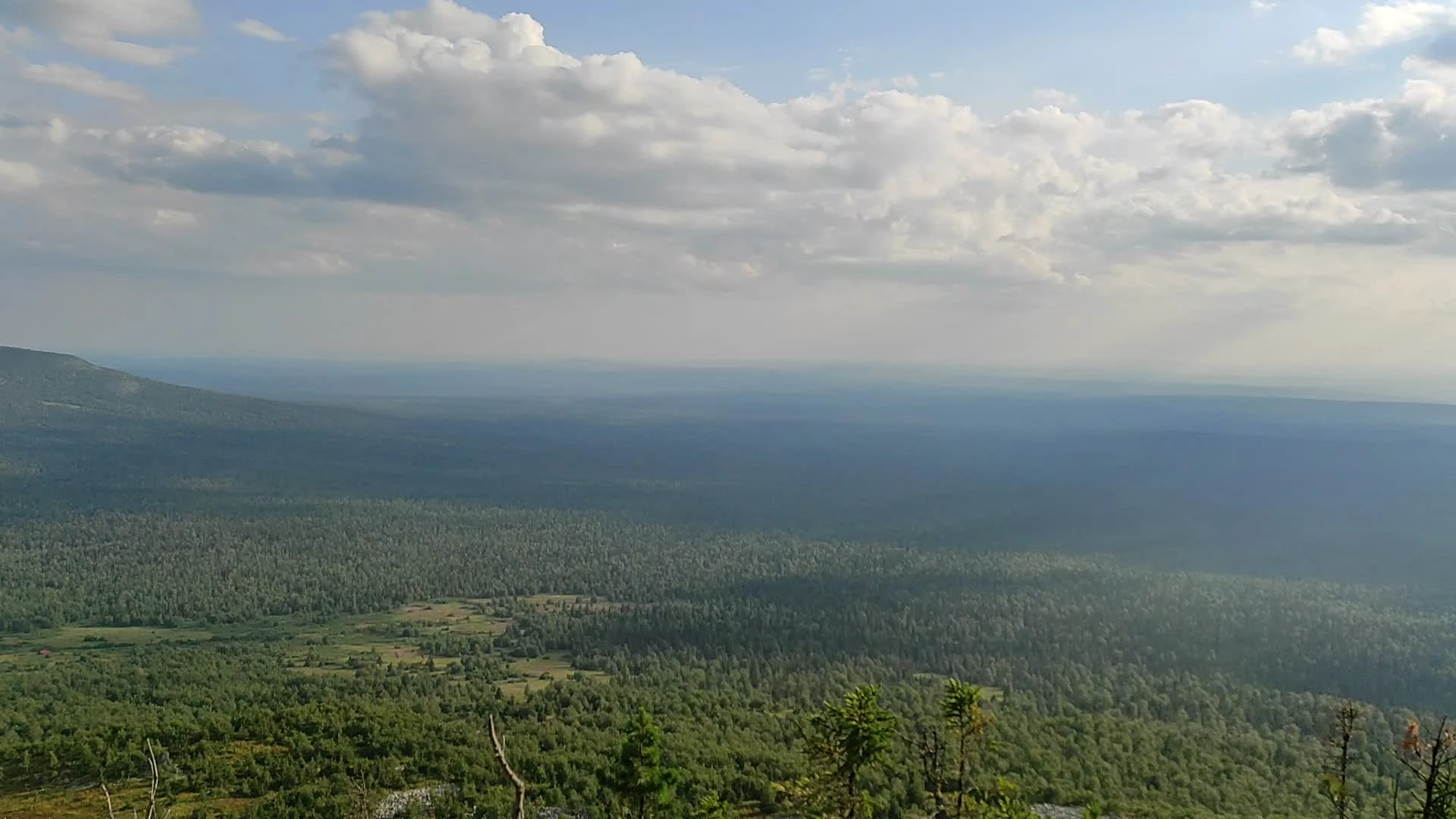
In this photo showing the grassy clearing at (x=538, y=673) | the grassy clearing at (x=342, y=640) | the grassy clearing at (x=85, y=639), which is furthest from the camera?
the grassy clearing at (x=85, y=639)

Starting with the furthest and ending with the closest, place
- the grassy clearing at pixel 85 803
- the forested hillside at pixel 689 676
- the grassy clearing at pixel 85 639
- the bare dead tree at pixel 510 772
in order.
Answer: the grassy clearing at pixel 85 639
the forested hillside at pixel 689 676
the grassy clearing at pixel 85 803
the bare dead tree at pixel 510 772

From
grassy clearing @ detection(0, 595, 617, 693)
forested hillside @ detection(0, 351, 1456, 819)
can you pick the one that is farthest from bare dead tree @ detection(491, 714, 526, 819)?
grassy clearing @ detection(0, 595, 617, 693)

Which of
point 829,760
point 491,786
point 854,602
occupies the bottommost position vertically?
point 854,602

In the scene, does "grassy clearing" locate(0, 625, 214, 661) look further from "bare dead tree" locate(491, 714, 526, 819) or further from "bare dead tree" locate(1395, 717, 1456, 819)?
"bare dead tree" locate(1395, 717, 1456, 819)

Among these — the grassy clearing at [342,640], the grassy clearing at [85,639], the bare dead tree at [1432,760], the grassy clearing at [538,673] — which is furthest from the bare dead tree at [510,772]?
the grassy clearing at [85,639]

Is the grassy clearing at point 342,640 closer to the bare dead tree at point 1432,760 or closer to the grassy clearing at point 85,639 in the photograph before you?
the grassy clearing at point 85,639

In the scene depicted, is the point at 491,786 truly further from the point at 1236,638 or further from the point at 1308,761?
the point at 1236,638

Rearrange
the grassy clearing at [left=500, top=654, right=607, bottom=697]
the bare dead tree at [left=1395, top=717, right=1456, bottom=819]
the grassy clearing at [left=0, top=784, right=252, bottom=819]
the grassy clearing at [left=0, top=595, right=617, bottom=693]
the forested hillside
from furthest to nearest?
the grassy clearing at [left=0, top=595, right=617, bottom=693], the grassy clearing at [left=500, top=654, right=607, bottom=697], the forested hillside, the grassy clearing at [left=0, top=784, right=252, bottom=819], the bare dead tree at [left=1395, top=717, right=1456, bottom=819]

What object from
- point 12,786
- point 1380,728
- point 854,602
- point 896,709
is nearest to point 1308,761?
point 1380,728

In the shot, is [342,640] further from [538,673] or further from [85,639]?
[538,673]

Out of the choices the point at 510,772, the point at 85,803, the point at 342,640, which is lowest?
the point at 342,640

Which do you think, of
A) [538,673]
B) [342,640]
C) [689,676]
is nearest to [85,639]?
[342,640]
